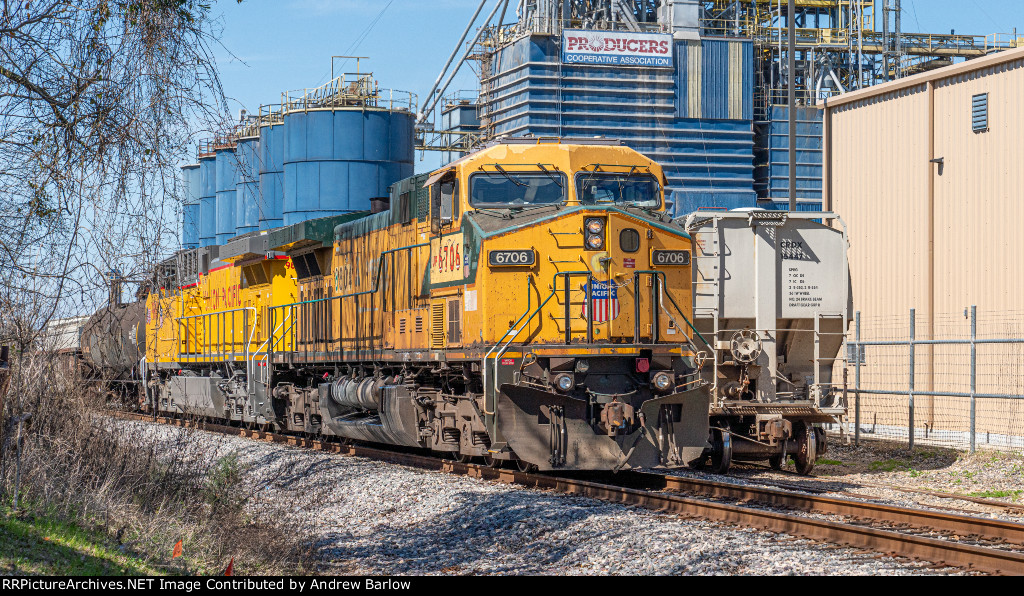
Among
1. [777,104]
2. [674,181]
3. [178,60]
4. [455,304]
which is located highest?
[777,104]

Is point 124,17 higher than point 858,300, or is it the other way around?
point 124,17

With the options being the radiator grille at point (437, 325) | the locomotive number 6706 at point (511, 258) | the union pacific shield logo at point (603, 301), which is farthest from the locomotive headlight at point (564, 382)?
the radiator grille at point (437, 325)

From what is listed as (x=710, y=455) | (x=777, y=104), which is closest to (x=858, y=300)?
(x=710, y=455)

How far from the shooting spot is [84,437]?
10805 mm

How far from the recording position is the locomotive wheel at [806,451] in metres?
13.9

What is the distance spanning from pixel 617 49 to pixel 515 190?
47.1 m

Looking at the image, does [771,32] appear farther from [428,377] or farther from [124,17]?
[124,17]

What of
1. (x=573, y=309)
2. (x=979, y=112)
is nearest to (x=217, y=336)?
(x=573, y=309)

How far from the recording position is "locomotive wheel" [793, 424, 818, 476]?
13875 millimetres

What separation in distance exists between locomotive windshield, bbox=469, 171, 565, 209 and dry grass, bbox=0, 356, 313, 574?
414 centimetres

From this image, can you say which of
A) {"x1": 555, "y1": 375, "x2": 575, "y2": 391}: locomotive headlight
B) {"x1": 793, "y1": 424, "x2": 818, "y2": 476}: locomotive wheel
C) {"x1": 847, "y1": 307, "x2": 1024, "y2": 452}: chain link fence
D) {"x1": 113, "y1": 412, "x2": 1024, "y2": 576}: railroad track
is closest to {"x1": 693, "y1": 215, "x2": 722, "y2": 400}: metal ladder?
{"x1": 793, "y1": 424, "x2": 818, "y2": 476}: locomotive wheel

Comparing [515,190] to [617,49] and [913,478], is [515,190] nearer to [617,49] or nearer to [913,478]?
[913,478]

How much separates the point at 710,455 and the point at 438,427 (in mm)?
3940

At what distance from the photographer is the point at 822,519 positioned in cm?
933
